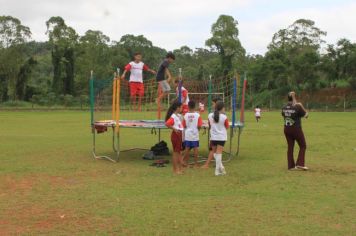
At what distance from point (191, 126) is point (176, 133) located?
0.74 metres

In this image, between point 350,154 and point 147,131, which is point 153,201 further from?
point 147,131

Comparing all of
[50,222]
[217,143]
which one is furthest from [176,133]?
[50,222]

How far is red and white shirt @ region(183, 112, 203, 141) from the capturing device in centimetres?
1199

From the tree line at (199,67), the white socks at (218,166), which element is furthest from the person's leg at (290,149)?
the tree line at (199,67)

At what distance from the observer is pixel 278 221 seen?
23.0 feet

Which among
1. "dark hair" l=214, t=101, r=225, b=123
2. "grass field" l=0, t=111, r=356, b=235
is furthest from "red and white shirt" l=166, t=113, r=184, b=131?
"grass field" l=0, t=111, r=356, b=235

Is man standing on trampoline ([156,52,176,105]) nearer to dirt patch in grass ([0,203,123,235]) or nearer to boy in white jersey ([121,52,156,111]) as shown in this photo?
boy in white jersey ([121,52,156,111])

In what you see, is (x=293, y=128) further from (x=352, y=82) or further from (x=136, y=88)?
(x=352, y=82)

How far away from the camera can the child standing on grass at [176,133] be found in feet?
37.5

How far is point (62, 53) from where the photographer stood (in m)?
79.3

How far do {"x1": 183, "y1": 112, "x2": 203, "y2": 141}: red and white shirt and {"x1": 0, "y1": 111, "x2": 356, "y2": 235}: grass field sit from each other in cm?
95

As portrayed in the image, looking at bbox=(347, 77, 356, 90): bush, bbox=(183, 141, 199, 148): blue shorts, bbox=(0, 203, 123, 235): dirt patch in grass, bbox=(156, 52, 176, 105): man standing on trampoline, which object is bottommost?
bbox=(0, 203, 123, 235): dirt patch in grass

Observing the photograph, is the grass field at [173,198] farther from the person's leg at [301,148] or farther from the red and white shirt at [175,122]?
the red and white shirt at [175,122]

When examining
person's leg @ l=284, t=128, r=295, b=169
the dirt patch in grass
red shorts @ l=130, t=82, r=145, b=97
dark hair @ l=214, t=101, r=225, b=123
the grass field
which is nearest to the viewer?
the dirt patch in grass
